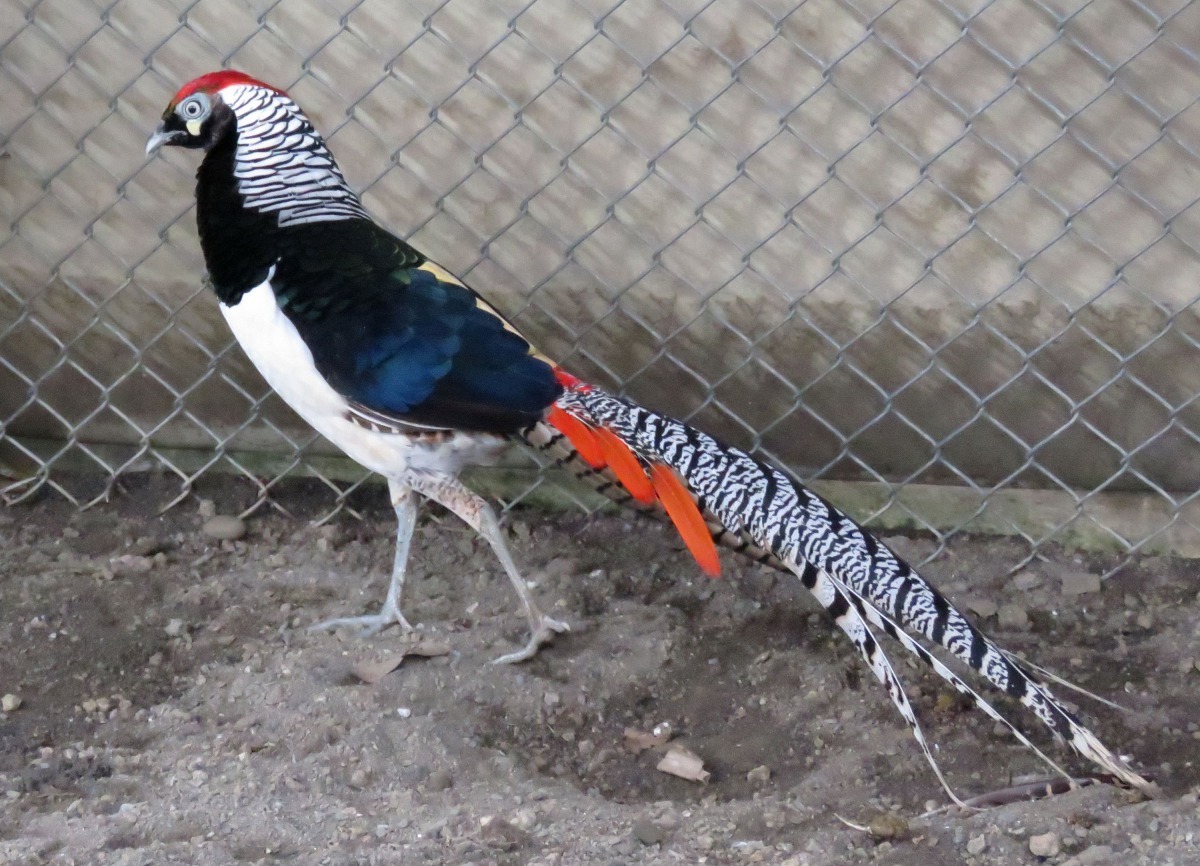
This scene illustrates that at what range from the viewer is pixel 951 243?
276cm

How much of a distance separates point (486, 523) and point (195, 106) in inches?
39.2

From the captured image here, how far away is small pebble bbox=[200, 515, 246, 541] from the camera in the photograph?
300cm

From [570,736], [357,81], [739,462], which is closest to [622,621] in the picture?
[570,736]

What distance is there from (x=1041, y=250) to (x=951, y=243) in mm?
191

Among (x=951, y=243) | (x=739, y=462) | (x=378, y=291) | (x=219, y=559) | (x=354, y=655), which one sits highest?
(x=951, y=243)

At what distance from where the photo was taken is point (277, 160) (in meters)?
2.45

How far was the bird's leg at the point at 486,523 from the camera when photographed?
246 centimetres

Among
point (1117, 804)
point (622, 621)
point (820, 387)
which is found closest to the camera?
point (1117, 804)

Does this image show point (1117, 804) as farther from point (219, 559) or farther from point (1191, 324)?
point (219, 559)

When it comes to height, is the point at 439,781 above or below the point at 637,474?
below

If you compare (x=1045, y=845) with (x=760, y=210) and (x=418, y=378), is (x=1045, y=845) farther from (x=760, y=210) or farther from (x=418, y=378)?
(x=760, y=210)

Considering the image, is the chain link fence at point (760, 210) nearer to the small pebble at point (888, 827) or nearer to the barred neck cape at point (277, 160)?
the barred neck cape at point (277, 160)

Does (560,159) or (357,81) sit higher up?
(560,159)

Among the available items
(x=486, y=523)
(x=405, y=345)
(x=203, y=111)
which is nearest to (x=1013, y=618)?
(x=486, y=523)
